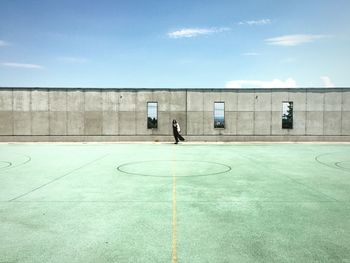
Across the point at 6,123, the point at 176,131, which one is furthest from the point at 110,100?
the point at 6,123

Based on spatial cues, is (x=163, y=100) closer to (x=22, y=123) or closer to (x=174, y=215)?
(x=22, y=123)

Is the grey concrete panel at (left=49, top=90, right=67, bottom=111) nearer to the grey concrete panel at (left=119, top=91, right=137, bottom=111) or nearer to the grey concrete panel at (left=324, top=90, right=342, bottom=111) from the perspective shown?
the grey concrete panel at (left=119, top=91, right=137, bottom=111)

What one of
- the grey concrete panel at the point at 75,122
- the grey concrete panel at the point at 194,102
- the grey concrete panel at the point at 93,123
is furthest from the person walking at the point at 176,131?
the grey concrete panel at the point at 75,122

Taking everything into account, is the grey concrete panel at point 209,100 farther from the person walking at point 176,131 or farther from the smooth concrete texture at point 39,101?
the smooth concrete texture at point 39,101

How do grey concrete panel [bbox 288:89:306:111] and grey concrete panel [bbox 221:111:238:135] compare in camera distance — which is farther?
grey concrete panel [bbox 221:111:238:135]

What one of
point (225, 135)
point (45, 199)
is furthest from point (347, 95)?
point (45, 199)

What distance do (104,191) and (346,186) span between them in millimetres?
6634

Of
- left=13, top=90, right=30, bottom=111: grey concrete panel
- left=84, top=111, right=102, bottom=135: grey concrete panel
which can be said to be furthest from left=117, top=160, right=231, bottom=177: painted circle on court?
left=13, top=90, right=30, bottom=111: grey concrete panel

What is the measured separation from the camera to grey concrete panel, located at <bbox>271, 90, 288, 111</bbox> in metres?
26.0

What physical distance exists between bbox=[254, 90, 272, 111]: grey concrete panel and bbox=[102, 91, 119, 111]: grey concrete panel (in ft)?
35.9


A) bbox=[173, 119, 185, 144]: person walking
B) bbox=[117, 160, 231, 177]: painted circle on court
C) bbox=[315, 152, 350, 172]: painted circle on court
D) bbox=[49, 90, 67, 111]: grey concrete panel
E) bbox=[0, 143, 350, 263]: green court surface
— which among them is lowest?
bbox=[0, 143, 350, 263]: green court surface

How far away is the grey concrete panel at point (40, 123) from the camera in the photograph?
2584 centimetres

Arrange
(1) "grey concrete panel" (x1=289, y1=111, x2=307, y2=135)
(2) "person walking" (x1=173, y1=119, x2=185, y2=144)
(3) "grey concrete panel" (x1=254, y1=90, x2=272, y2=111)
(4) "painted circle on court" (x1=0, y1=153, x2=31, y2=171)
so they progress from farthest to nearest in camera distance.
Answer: (1) "grey concrete panel" (x1=289, y1=111, x2=307, y2=135)
(3) "grey concrete panel" (x1=254, y1=90, x2=272, y2=111)
(2) "person walking" (x1=173, y1=119, x2=185, y2=144)
(4) "painted circle on court" (x1=0, y1=153, x2=31, y2=171)

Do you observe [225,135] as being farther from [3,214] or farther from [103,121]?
[3,214]
